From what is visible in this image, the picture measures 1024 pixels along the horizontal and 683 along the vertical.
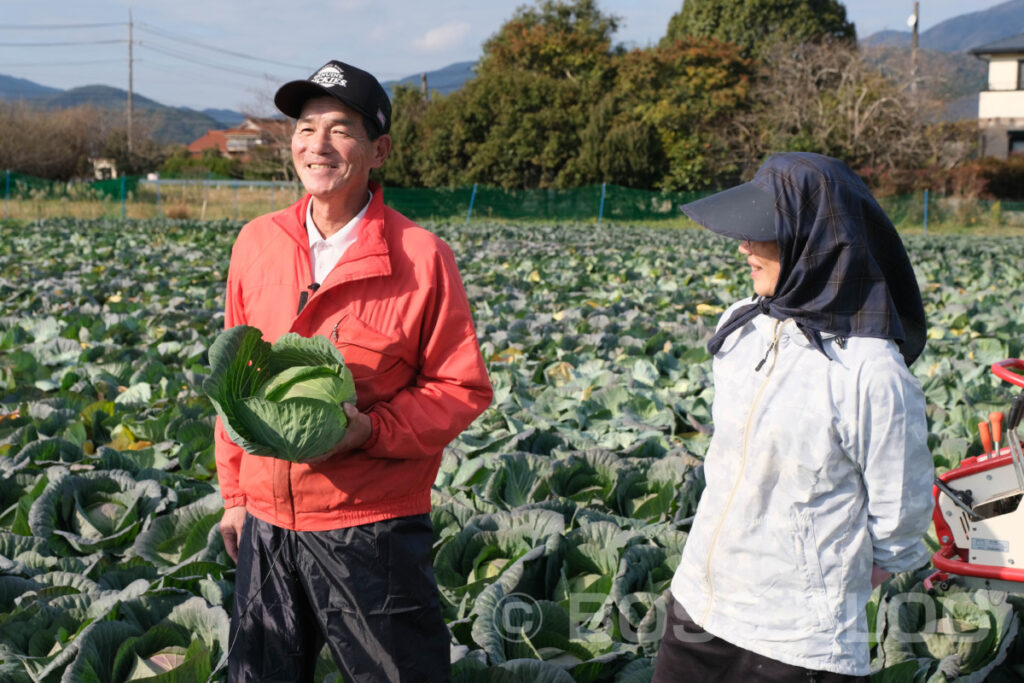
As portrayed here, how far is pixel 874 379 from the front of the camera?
72.8 inches

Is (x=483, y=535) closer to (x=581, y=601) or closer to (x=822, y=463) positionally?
(x=581, y=601)

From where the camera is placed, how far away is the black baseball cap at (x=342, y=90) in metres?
2.16

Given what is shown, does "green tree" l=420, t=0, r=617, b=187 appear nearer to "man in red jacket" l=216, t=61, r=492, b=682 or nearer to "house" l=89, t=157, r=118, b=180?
"house" l=89, t=157, r=118, b=180

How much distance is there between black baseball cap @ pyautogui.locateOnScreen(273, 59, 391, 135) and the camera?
2160mm

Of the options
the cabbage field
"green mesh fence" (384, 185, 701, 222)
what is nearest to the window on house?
"green mesh fence" (384, 185, 701, 222)

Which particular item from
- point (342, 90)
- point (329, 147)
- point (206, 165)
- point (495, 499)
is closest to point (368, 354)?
point (329, 147)

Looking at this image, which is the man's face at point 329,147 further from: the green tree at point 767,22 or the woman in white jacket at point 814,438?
the green tree at point 767,22

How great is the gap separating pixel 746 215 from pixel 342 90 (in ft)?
3.27

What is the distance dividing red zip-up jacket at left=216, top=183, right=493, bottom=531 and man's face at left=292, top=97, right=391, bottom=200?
12cm

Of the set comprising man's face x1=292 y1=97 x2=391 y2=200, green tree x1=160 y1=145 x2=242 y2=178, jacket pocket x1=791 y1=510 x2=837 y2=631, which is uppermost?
green tree x1=160 y1=145 x2=242 y2=178

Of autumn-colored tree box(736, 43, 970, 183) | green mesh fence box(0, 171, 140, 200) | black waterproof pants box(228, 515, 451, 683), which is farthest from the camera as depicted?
autumn-colored tree box(736, 43, 970, 183)

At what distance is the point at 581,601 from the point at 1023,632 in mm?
1456

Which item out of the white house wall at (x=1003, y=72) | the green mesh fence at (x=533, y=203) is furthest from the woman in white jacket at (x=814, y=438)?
the white house wall at (x=1003, y=72)

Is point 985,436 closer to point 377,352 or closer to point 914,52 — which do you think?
point 377,352
